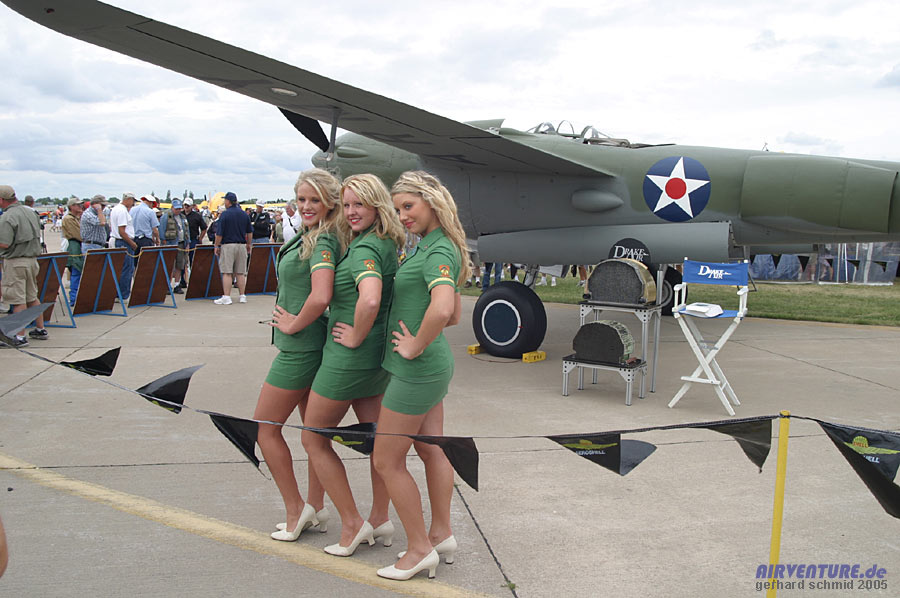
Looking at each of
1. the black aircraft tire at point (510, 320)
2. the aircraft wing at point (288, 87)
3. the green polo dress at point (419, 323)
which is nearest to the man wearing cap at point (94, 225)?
the aircraft wing at point (288, 87)

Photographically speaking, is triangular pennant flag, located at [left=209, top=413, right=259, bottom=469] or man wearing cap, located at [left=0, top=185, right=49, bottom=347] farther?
man wearing cap, located at [left=0, top=185, right=49, bottom=347]

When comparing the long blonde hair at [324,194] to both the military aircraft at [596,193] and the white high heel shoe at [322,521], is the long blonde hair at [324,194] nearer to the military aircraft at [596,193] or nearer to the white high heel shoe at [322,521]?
the white high heel shoe at [322,521]

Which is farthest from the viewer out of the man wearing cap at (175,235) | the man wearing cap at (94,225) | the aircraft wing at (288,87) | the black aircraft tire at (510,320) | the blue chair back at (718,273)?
the man wearing cap at (175,235)

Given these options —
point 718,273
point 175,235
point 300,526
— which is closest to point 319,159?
point 718,273

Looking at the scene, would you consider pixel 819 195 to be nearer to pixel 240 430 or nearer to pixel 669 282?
pixel 669 282

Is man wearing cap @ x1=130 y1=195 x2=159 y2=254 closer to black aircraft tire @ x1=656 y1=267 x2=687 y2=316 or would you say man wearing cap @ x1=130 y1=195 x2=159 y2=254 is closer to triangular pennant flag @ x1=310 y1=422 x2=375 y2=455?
black aircraft tire @ x1=656 y1=267 x2=687 y2=316

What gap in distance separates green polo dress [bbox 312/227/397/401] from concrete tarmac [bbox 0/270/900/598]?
793 millimetres

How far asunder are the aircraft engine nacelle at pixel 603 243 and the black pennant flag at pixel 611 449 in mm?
4897

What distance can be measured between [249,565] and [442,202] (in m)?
1.95

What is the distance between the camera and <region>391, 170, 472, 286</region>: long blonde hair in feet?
10.3

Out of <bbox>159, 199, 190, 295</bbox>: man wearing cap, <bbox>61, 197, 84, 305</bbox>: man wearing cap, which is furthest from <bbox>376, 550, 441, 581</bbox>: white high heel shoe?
<bbox>159, 199, 190, 295</bbox>: man wearing cap

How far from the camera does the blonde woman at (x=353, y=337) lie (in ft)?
10.4

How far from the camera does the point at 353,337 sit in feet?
10.2

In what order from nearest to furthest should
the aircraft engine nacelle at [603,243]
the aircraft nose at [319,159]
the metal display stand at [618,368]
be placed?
the metal display stand at [618,368] → the aircraft engine nacelle at [603,243] → the aircraft nose at [319,159]
